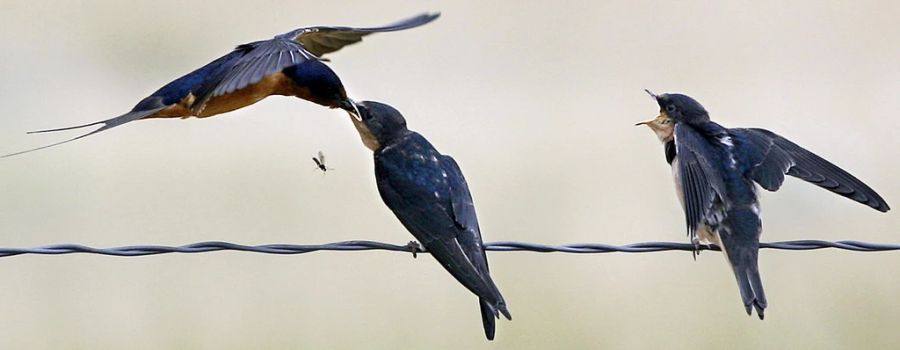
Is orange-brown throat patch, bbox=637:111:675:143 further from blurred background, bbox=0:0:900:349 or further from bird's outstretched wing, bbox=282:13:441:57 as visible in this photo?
blurred background, bbox=0:0:900:349

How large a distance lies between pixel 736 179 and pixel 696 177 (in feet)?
0.97

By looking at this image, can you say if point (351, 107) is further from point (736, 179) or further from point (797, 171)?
point (797, 171)

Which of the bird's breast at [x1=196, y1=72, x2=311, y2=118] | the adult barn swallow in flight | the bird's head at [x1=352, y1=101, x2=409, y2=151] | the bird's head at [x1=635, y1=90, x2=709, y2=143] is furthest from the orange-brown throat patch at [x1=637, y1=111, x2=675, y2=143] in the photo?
the bird's breast at [x1=196, y1=72, x2=311, y2=118]

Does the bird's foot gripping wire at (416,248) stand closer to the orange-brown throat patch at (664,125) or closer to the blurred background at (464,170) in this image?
the orange-brown throat patch at (664,125)

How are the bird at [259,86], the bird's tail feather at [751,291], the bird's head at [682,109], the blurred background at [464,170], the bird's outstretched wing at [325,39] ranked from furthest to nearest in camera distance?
the blurred background at [464,170] < the bird's head at [682,109] < the bird's outstretched wing at [325,39] < the bird at [259,86] < the bird's tail feather at [751,291]

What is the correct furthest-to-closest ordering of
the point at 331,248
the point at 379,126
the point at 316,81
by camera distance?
the point at 379,126 → the point at 316,81 → the point at 331,248

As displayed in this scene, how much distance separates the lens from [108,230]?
9391mm

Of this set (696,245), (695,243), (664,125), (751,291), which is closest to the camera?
(751,291)

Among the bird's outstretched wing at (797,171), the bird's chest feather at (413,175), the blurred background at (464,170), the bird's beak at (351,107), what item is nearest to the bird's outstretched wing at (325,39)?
the bird's beak at (351,107)

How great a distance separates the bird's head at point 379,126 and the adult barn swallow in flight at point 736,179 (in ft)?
3.51

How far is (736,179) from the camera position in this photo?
21.8 feet

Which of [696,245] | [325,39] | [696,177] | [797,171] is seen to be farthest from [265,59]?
[797,171]

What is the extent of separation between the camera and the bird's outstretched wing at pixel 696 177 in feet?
20.9

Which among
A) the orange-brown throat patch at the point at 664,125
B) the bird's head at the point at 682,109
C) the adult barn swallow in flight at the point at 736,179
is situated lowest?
the adult barn swallow in flight at the point at 736,179
